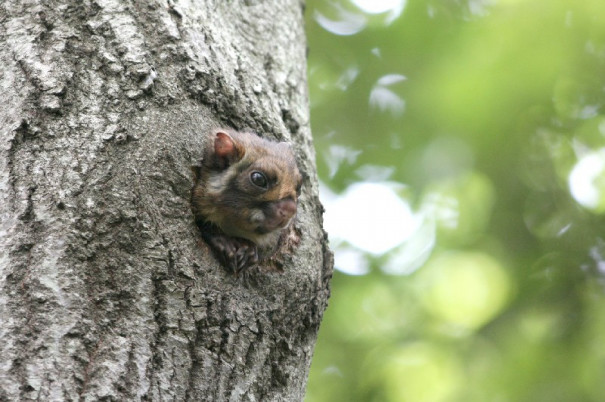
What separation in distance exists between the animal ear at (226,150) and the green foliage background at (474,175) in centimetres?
355

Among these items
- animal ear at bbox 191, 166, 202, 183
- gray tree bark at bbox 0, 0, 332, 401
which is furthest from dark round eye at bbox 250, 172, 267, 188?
animal ear at bbox 191, 166, 202, 183

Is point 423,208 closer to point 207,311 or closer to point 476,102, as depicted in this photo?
point 476,102

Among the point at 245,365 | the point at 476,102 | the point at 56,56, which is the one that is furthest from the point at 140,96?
the point at 476,102

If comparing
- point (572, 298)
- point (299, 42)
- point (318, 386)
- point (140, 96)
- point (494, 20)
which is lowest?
point (318, 386)

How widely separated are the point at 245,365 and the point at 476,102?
4.47m

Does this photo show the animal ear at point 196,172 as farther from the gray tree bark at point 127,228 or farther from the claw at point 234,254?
the claw at point 234,254

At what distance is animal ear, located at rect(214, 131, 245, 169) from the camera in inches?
142

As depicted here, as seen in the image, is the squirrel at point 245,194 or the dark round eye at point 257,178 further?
the dark round eye at point 257,178

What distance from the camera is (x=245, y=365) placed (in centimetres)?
314

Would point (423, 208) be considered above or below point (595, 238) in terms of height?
below

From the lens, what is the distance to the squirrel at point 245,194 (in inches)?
138

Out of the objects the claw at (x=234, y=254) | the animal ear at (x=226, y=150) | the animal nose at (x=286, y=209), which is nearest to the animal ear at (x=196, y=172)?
the animal ear at (x=226, y=150)

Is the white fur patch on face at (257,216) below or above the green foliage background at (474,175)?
above

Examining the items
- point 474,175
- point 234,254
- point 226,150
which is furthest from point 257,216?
point 474,175
